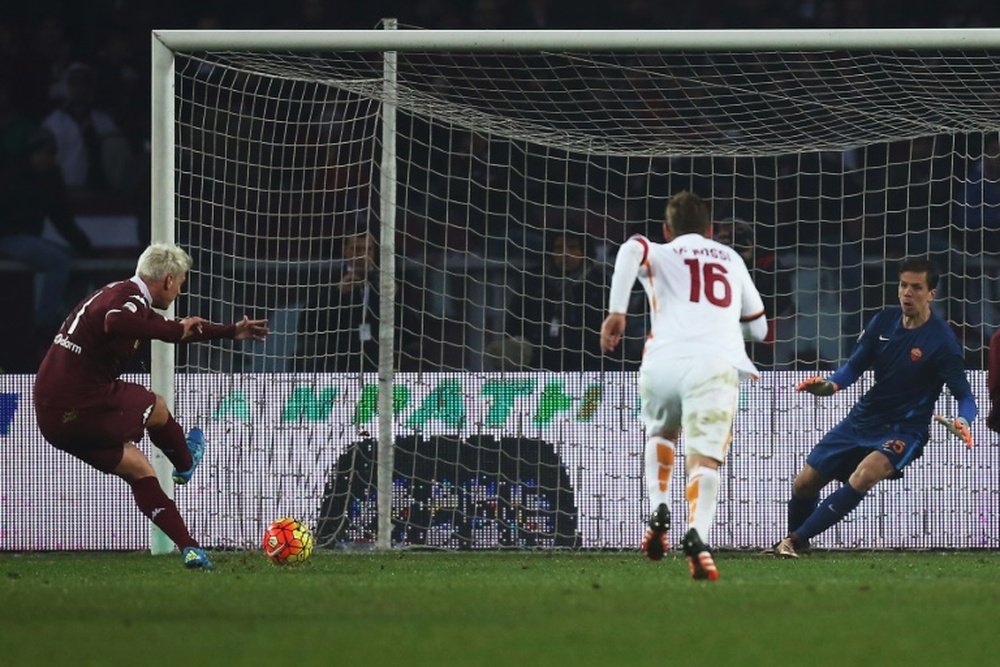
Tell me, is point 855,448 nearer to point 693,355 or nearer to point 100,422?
point 693,355

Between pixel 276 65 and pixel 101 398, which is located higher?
pixel 276 65

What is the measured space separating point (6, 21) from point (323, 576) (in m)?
11.5

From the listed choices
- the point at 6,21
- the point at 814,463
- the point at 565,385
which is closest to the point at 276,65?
the point at 565,385

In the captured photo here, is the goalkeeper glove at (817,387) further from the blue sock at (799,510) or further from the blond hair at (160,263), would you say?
the blond hair at (160,263)

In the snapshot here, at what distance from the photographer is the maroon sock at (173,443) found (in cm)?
1004

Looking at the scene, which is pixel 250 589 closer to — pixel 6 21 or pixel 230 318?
pixel 230 318

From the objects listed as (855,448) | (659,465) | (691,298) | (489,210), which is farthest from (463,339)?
(691,298)

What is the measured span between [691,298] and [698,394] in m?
0.43

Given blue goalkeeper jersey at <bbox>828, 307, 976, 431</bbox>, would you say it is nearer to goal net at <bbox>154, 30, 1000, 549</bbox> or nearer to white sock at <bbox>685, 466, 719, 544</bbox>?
goal net at <bbox>154, 30, 1000, 549</bbox>

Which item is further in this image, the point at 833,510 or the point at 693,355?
the point at 833,510

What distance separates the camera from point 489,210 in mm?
14633

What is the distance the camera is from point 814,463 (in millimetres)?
11062

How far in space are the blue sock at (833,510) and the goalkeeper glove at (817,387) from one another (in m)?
0.62

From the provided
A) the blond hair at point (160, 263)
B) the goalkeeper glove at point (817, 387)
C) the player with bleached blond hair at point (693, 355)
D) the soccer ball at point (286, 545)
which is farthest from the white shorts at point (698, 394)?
the blond hair at point (160, 263)
